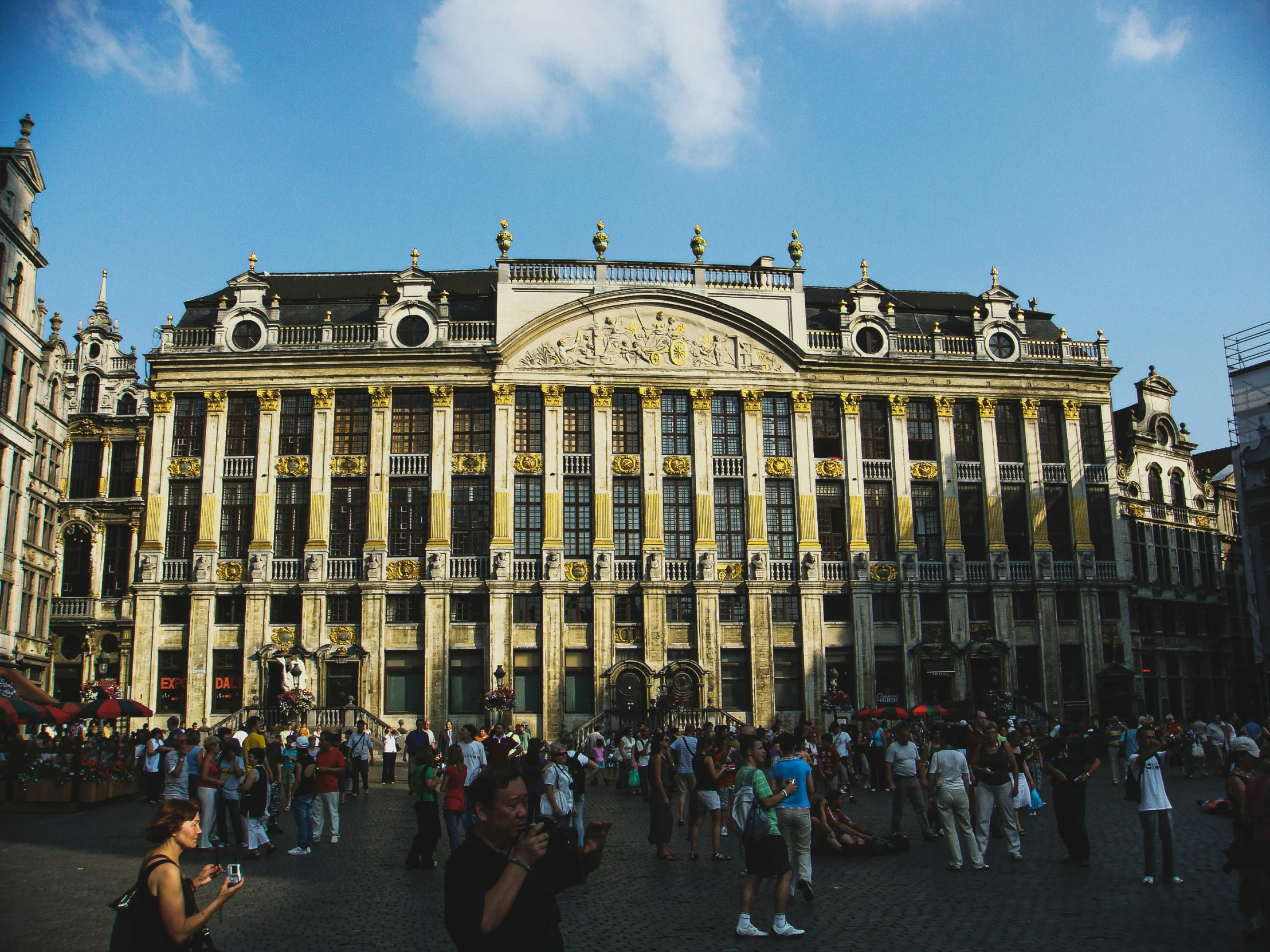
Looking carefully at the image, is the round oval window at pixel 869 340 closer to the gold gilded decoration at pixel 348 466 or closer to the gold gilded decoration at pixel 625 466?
the gold gilded decoration at pixel 625 466

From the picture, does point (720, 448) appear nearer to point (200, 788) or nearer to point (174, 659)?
point (174, 659)

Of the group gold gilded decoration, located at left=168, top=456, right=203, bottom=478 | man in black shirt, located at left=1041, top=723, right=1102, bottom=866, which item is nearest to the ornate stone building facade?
gold gilded decoration, located at left=168, top=456, right=203, bottom=478

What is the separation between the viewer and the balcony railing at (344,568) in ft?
151

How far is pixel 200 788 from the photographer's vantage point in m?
18.2

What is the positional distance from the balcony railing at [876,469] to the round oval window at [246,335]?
2582cm

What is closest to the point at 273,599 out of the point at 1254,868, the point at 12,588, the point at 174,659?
the point at 174,659

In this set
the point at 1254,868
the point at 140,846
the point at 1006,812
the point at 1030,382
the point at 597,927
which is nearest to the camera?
the point at 1254,868

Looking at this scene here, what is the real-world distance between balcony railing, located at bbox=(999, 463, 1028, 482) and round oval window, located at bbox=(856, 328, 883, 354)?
7.30 meters

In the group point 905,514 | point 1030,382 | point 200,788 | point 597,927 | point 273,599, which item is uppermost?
point 1030,382

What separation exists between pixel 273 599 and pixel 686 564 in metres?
16.3

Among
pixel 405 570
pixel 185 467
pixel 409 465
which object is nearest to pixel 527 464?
pixel 409 465

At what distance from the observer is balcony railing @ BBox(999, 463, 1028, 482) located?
4944 cm

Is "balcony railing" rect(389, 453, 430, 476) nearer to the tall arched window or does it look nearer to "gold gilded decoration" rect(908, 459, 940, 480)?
the tall arched window

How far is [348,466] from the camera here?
154ft
